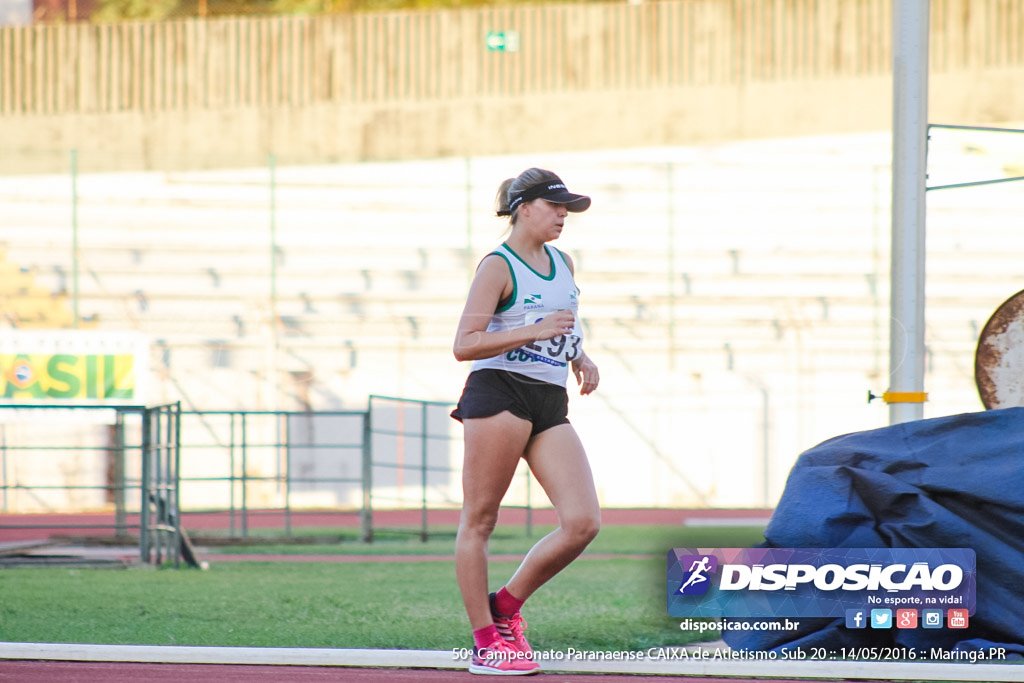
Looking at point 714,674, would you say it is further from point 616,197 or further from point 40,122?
point 40,122

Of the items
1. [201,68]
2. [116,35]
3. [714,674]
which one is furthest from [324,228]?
[714,674]

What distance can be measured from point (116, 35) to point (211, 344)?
474 cm

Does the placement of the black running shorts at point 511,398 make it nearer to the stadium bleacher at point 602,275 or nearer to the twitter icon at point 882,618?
the twitter icon at point 882,618

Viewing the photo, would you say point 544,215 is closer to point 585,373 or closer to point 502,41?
point 585,373

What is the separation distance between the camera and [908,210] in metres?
4.66

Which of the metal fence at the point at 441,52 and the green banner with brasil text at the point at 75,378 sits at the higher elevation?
the metal fence at the point at 441,52

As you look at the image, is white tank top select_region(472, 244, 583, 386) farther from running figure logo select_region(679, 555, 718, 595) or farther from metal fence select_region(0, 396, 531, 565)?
metal fence select_region(0, 396, 531, 565)

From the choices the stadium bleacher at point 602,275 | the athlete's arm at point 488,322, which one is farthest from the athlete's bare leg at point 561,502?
the stadium bleacher at point 602,275

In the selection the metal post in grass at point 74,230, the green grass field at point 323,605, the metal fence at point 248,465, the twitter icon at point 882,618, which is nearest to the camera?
the twitter icon at point 882,618

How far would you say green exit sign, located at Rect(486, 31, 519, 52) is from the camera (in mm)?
17641

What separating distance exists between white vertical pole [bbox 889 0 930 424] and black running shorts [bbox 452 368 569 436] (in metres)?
1.61

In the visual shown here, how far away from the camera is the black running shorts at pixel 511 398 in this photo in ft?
11.6

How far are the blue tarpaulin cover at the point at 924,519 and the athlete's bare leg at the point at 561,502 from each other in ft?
1.95

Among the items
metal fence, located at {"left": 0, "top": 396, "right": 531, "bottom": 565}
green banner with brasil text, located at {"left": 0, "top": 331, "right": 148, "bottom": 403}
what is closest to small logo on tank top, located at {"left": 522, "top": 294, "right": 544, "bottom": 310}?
metal fence, located at {"left": 0, "top": 396, "right": 531, "bottom": 565}
